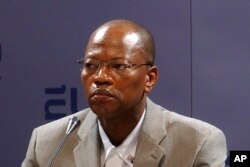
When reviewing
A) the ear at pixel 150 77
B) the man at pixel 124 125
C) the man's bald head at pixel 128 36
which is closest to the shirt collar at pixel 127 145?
the man at pixel 124 125

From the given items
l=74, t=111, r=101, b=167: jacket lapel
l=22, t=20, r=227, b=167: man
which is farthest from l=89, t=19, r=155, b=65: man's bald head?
l=74, t=111, r=101, b=167: jacket lapel

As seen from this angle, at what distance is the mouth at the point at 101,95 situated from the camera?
4.82ft

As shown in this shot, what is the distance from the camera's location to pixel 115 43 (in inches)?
58.9

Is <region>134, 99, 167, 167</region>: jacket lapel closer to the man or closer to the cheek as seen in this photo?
the man

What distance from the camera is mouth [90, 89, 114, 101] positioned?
1.47m

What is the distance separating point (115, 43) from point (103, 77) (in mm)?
101

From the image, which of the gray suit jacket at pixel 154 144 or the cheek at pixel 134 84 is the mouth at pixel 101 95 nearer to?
the cheek at pixel 134 84

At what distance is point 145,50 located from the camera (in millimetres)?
1547

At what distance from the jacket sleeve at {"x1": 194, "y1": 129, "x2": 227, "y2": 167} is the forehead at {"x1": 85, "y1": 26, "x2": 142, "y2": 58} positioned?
0.34 m

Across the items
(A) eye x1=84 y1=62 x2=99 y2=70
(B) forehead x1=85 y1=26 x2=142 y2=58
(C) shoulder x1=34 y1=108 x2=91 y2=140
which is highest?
(B) forehead x1=85 y1=26 x2=142 y2=58

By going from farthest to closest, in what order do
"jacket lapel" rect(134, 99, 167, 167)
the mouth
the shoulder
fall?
1. the shoulder
2. "jacket lapel" rect(134, 99, 167, 167)
3. the mouth

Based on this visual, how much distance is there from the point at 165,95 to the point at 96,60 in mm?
1080

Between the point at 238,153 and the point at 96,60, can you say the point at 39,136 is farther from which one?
the point at 238,153

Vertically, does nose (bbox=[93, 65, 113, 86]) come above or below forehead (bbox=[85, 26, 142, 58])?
below
